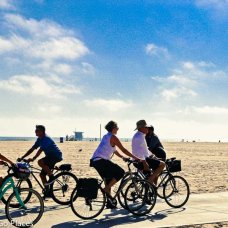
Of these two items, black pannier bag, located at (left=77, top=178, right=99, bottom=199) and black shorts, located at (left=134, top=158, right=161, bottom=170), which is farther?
black shorts, located at (left=134, top=158, right=161, bottom=170)

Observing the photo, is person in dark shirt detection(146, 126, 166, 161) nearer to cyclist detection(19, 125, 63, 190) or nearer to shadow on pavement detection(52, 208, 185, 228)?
shadow on pavement detection(52, 208, 185, 228)

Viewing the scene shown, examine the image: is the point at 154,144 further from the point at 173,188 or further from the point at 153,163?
the point at 173,188

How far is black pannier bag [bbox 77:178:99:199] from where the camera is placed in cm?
754

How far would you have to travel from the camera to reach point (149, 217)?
805cm

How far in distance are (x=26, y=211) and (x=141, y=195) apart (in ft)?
8.14

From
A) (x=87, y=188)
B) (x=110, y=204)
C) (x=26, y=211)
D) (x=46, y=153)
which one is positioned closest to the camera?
(x=26, y=211)

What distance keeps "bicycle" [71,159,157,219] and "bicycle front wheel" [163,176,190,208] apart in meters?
0.63

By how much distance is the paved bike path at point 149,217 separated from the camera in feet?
24.3

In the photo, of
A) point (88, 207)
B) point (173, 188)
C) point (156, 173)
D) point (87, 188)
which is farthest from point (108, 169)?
point (173, 188)

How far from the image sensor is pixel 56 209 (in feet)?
28.9

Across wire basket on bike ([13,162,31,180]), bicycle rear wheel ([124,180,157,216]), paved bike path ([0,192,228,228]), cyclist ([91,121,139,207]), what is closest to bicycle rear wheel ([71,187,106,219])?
paved bike path ([0,192,228,228])

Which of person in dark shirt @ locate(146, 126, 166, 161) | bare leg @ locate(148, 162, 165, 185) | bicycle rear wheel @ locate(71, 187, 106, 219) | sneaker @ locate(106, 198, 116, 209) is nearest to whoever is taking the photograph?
bicycle rear wheel @ locate(71, 187, 106, 219)

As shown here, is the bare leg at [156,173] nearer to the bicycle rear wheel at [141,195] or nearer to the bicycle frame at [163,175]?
the bicycle frame at [163,175]

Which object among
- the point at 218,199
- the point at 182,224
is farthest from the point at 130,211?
the point at 218,199
